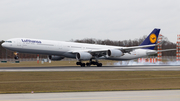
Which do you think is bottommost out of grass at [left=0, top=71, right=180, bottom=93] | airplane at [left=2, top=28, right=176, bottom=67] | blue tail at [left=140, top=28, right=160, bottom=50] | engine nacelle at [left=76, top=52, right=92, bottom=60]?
grass at [left=0, top=71, right=180, bottom=93]

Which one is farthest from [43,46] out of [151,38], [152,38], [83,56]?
[152,38]

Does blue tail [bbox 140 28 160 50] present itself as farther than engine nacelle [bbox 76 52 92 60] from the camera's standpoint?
Yes

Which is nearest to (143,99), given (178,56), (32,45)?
(32,45)

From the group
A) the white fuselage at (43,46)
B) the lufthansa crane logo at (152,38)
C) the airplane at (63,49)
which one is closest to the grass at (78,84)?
the white fuselage at (43,46)

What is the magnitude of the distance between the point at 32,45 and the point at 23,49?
173cm

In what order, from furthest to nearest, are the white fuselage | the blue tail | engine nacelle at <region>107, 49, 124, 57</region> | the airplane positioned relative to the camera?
the blue tail
engine nacelle at <region>107, 49, 124, 57</region>
the airplane
the white fuselage

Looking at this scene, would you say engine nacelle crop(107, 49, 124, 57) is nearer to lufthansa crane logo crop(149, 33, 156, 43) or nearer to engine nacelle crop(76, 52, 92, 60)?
engine nacelle crop(76, 52, 92, 60)

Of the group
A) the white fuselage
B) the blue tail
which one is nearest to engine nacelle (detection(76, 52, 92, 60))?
the white fuselage

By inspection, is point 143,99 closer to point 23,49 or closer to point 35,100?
point 35,100

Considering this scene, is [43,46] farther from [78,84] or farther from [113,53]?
[78,84]

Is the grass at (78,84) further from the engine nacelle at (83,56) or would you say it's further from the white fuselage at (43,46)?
the engine nacelle at (83,56)

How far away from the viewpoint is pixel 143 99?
1248 cm

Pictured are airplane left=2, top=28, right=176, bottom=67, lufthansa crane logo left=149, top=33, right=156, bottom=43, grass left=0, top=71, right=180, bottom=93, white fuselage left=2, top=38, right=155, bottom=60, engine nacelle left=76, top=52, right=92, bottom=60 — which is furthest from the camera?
lufthansa crane logo left=149, top=33, right=156, bottom=43

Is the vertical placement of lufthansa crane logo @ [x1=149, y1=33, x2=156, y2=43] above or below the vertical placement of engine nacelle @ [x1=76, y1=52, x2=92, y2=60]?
above
